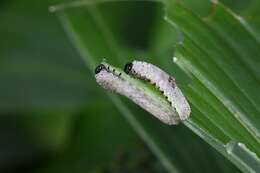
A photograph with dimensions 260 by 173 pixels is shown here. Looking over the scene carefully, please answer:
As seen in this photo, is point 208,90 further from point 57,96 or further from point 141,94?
point 57,96

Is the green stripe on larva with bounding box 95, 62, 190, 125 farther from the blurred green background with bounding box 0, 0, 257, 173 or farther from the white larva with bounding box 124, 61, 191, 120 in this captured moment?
the blurred green background with bounding box 0, 0, 257, 173

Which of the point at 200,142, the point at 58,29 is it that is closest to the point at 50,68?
the point at 58,29

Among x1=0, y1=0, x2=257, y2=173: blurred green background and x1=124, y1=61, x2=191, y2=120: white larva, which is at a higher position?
x1=0, y1=0, x2=257, y2=173: blurred green background

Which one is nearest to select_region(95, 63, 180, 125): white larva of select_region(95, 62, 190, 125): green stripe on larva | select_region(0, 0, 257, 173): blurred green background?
select_region(95, 62, 190, 125): green stripe on larva

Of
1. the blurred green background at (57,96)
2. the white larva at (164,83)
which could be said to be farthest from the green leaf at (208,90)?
the blurred green background at (57,96)

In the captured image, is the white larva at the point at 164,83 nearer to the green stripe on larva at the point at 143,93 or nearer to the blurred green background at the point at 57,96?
the green stripe on larva at the point at 143,93

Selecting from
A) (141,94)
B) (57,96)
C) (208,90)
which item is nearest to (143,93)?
(141,94)
